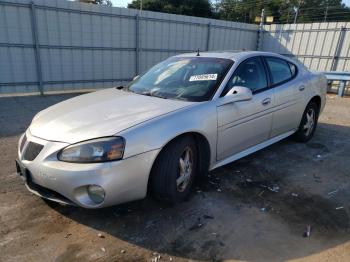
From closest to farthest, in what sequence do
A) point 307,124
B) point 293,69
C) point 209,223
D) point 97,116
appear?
point 209,223
point 97,116
point 293,69
point 307,124

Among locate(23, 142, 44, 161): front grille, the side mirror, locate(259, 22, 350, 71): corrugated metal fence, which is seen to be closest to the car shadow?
locate(23, 142, 44, 161): front grille

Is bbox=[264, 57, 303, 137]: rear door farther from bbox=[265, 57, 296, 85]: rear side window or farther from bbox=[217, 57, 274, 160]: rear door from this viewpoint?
bbox=[217, 57, 274, 160]: rear door

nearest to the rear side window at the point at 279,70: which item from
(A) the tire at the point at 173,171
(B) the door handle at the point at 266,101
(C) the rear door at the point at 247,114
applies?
(C) the rear door at the point at 247,114

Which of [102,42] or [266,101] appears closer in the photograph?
[266,101]

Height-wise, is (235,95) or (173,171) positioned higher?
(235,95)

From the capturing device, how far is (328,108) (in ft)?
28.8

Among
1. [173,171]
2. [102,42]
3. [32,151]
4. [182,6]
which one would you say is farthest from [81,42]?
[182,6]

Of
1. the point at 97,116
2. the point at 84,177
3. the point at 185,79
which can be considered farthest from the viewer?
the point at 185,79

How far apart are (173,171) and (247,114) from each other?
1331mm

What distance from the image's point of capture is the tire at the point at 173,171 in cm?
291

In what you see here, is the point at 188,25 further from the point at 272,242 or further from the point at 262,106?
the point at 272,242

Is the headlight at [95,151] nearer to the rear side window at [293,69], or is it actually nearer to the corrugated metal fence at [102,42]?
the rear side window at [293,69]

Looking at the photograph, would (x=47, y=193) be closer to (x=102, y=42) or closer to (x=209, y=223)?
(x=209, y=223)

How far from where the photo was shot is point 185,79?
12.5ft
